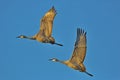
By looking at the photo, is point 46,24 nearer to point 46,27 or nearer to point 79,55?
point 46,27

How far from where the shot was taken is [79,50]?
48.4 m

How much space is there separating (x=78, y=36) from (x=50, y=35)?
273 cm

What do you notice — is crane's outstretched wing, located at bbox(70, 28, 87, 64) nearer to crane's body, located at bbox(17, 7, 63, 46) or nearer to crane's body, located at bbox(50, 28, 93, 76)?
crane's body, located at bbox(50, 28, 93, 76)

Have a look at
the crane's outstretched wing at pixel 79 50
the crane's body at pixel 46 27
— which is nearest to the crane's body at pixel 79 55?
the crane's outstretched wing at pixel 79 50

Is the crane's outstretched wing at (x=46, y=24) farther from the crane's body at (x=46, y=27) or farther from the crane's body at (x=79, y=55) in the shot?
the crane's body at (x=79, y=55)

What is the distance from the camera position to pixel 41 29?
51.7 metres

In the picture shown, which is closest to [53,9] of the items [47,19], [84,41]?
[47,19]

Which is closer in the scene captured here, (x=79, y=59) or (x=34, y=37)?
(x=79, y=59)

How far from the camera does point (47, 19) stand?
51.5 meters

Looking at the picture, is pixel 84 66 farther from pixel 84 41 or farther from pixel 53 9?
pixel 53 9

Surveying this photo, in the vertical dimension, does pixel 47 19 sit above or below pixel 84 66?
above

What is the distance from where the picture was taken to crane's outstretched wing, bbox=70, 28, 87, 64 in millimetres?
48188

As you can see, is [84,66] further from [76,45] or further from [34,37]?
[34,37]

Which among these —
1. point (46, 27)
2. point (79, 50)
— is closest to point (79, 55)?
point (79, 50)
